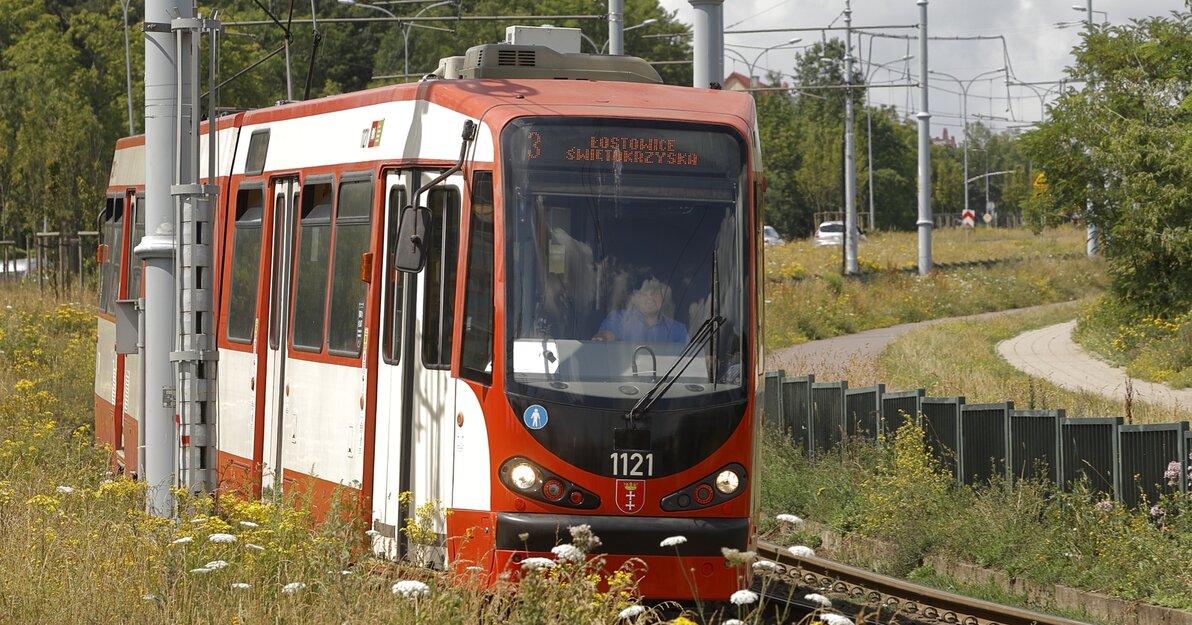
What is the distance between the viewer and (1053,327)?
131ft

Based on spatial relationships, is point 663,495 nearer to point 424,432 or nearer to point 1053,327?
point 424,432

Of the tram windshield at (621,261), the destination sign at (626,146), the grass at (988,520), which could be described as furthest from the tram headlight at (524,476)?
the grass at (988,520)

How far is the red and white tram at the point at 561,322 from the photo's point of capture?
29.7 feet

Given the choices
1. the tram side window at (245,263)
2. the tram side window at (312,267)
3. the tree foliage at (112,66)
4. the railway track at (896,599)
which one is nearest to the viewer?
the railway track at (896,599)

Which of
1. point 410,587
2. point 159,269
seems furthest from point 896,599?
point 410,587

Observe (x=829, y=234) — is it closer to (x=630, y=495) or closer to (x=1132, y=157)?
(x=1132, y=157)

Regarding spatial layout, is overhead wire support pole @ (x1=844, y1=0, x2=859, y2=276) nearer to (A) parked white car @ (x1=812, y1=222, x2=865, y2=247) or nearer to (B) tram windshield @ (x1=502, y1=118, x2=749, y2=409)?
(A) parked white car @ (x1=812, y1=222, x2=865, y2=247)

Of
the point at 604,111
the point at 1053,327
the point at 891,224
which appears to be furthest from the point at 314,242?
the point at 891,224

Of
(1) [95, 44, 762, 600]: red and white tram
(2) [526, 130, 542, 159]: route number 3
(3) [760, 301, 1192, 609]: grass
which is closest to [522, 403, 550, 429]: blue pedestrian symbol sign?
(1) [95, 44, 762, 600]: red and white tram

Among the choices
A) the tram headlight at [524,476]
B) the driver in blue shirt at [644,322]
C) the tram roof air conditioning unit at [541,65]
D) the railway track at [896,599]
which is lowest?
the railway track at [896,599]

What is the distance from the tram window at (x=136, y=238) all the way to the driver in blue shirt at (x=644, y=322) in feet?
24.2

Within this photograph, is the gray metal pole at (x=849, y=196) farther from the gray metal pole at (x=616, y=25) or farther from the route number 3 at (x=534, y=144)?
the route number 3 at (x=534, y=144)

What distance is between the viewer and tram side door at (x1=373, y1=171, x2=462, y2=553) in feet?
31.5

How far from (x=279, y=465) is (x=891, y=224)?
91464 millimetres
